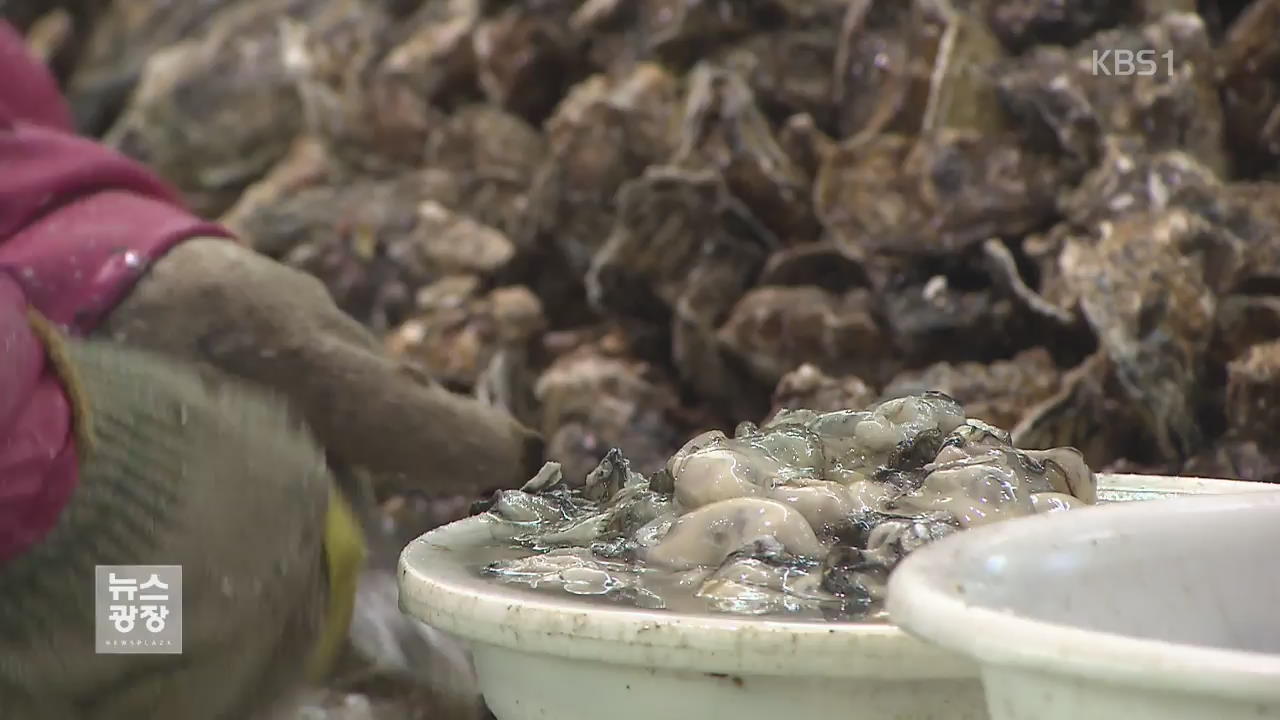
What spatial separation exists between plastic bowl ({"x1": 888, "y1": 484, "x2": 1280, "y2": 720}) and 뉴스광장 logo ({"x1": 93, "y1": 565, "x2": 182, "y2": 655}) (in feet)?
2.25

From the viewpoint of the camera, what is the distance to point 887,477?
110 centimetres

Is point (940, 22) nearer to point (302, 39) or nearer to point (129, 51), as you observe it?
point (302, 39)

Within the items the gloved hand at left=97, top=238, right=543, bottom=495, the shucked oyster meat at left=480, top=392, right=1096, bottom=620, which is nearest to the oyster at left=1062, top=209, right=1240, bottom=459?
the shucked oyster meat at left=480, top=392, right=1096, bottom=620

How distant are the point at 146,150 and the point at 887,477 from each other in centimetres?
309

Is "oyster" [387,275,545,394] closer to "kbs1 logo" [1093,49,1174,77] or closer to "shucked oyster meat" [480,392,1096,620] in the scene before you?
"kbs1 logo" [1093,49,1174,77]

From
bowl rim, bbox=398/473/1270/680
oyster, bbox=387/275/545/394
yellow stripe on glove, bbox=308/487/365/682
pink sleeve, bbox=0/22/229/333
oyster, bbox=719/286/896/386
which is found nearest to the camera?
bowl rim, bbox=398/473/1270/680

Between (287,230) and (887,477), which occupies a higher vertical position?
(887,477)

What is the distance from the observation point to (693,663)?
2.80ft

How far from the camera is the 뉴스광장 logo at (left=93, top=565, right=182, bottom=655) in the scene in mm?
1054

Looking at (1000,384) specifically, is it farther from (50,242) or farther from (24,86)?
(24,86)

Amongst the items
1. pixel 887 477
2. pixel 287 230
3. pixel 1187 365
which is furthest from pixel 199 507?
pixel 287 230

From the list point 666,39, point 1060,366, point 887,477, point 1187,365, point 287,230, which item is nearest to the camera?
point 887,477

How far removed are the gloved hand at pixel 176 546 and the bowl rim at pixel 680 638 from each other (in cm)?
28

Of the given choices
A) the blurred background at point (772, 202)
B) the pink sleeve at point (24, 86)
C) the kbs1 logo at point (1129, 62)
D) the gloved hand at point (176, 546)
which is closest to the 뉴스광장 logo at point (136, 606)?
the gloved hand at point (176, 546)
